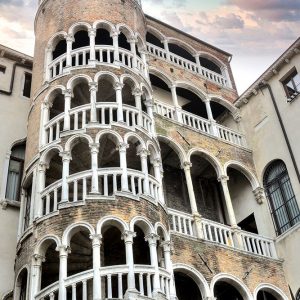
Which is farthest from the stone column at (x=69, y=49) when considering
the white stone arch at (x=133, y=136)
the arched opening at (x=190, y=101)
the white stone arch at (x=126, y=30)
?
the arched opening at (x=190, y=101)

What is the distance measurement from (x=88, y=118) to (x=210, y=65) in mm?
11510

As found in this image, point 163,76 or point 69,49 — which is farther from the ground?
point 163,76

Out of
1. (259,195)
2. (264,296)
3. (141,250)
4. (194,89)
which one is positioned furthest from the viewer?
(194,89)

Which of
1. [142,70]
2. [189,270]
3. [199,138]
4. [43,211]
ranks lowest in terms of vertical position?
[189,270]

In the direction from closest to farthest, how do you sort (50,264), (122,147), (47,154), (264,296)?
(50,264)
(122,147)
(47,154)
(264,296)

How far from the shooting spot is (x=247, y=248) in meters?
18.6

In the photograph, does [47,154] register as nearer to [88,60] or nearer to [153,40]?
[88,60]

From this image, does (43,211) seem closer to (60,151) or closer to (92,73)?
(60,151)

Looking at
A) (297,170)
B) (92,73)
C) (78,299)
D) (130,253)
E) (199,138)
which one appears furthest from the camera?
(199,138)

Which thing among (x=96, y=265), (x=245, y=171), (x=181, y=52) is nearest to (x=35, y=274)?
(x=96, y=265)

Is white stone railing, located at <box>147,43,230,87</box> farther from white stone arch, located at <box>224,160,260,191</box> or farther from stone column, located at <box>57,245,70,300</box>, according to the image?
stone column, located at <box>57,245,70,300</box>

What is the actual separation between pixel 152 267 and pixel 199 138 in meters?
8.18

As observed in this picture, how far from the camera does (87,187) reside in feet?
50.9

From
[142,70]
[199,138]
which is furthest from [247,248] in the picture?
[142,70]
